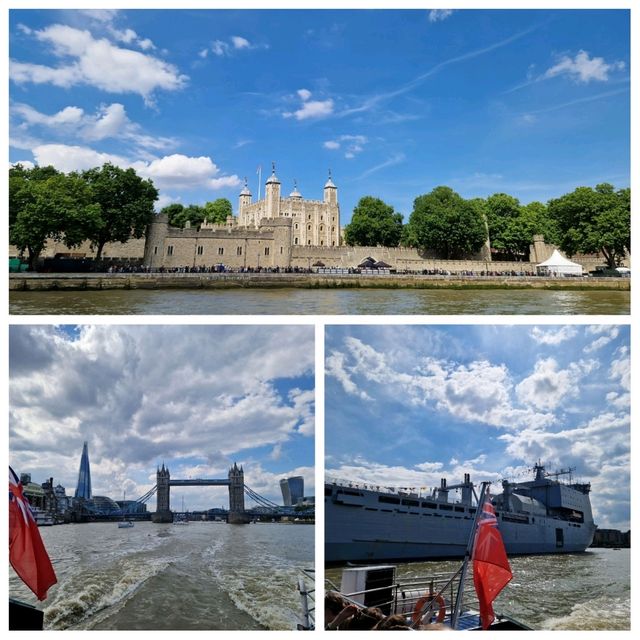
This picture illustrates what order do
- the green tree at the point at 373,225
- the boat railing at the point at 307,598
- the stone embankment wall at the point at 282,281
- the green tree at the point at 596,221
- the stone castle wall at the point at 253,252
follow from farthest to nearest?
the green tree at the point at 373,225 → the green tree at the point at 596,221 → the stone castle wall at the point at 253,252 → the stone embankment wall at the point at 282,281 → the boat railing at the point at 307,598

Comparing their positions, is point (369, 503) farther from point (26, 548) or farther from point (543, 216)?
point (543, 216)

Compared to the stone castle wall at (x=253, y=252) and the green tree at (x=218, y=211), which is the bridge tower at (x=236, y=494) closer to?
the stone castle wall at (x=253, y=252)

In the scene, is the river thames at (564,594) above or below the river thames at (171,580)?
below

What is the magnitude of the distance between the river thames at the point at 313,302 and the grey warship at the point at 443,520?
187 inches

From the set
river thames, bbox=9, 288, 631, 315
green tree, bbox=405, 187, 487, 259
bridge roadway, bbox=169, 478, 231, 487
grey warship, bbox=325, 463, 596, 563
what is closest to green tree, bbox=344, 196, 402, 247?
green tree, bbox=405, 187, 487, 259

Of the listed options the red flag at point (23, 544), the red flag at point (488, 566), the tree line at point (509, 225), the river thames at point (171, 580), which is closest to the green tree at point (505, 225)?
the tree line at point (509, 225)

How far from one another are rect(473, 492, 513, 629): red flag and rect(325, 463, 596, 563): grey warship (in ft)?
9.02

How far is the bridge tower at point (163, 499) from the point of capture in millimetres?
8562

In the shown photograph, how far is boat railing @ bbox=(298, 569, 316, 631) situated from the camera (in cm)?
677

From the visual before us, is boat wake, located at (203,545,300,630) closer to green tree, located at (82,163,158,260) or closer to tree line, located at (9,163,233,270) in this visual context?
tree line, located at (9,163,233,270)

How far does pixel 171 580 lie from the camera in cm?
799

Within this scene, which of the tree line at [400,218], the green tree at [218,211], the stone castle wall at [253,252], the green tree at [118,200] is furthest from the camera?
the green tree at [218,211]

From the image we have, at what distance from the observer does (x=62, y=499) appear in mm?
8648
